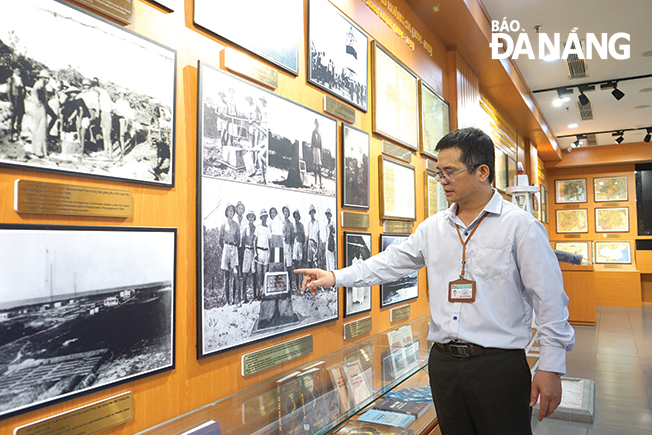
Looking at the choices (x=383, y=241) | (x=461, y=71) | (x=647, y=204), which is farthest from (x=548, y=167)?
(x=383, y=241)

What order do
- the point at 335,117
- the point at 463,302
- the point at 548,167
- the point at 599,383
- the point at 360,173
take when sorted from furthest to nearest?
the point at 548,167
the point at 599,383
the point at 360,173
the point at 335,117
the point at 463,302

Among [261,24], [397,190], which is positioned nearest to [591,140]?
[397,190]

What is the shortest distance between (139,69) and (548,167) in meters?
15.3

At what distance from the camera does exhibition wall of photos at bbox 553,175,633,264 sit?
1380 cm

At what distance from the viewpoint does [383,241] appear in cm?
353

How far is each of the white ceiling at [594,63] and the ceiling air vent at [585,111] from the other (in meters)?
0.08

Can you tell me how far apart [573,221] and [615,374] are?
10559 mm

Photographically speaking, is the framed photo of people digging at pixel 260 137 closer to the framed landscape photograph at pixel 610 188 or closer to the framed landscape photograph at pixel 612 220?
the framed landscape photograph at pixel 612 220

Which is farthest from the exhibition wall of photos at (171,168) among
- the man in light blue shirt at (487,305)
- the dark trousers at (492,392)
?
the dark trousers at (492,392)

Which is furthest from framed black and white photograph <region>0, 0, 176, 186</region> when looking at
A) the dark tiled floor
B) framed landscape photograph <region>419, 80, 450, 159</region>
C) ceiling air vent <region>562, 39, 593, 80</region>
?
ceiling air vent <region>562, 39, 593, 80</region>

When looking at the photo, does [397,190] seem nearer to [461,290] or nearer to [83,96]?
[461,290]

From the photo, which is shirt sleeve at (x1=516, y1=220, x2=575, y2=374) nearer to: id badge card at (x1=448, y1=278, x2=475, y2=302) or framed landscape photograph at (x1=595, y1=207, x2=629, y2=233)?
id badge card at (x1=448, y1=278, x2=475, y2=302)

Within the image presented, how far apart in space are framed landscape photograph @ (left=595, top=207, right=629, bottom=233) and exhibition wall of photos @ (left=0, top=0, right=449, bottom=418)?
13678 mm

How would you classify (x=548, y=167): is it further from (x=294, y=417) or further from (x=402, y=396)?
(x=294, y=417)
